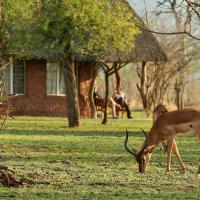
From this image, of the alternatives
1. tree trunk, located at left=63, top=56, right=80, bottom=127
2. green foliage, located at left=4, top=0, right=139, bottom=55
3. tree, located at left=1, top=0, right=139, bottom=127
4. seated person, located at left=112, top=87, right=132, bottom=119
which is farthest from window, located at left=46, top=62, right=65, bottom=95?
tree trunk, located at left=63, top=56, right=80, bottom=127

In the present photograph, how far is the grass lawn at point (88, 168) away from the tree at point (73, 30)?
342cm

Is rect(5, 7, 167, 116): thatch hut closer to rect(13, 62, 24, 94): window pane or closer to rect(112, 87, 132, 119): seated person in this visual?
rect(13, 62, 24, 94): window pane

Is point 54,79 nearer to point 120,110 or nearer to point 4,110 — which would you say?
point 120,110

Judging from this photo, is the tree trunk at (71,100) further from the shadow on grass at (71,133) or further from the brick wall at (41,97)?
the brick wall at (41,97)

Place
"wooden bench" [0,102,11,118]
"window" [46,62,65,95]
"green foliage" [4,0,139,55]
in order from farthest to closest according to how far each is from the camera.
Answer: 1. "window" [46,62,65,95]
2. "green foliage" [4,0,139,55]
3. "wooden bench" [0,102,11,118]

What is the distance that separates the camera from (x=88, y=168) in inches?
597

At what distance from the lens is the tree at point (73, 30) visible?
25102 millimetres

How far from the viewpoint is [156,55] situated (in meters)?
37.7

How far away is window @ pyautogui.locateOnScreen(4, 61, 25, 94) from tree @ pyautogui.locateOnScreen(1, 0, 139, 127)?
25.4 ft

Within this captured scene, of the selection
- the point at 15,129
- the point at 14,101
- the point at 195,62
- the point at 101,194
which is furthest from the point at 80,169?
the point at 195,62

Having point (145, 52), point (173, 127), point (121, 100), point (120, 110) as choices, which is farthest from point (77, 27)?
point (120, 110)

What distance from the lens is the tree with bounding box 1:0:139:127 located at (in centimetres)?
2510

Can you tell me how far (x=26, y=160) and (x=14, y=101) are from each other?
66.7ft

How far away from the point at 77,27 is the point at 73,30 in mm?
175
